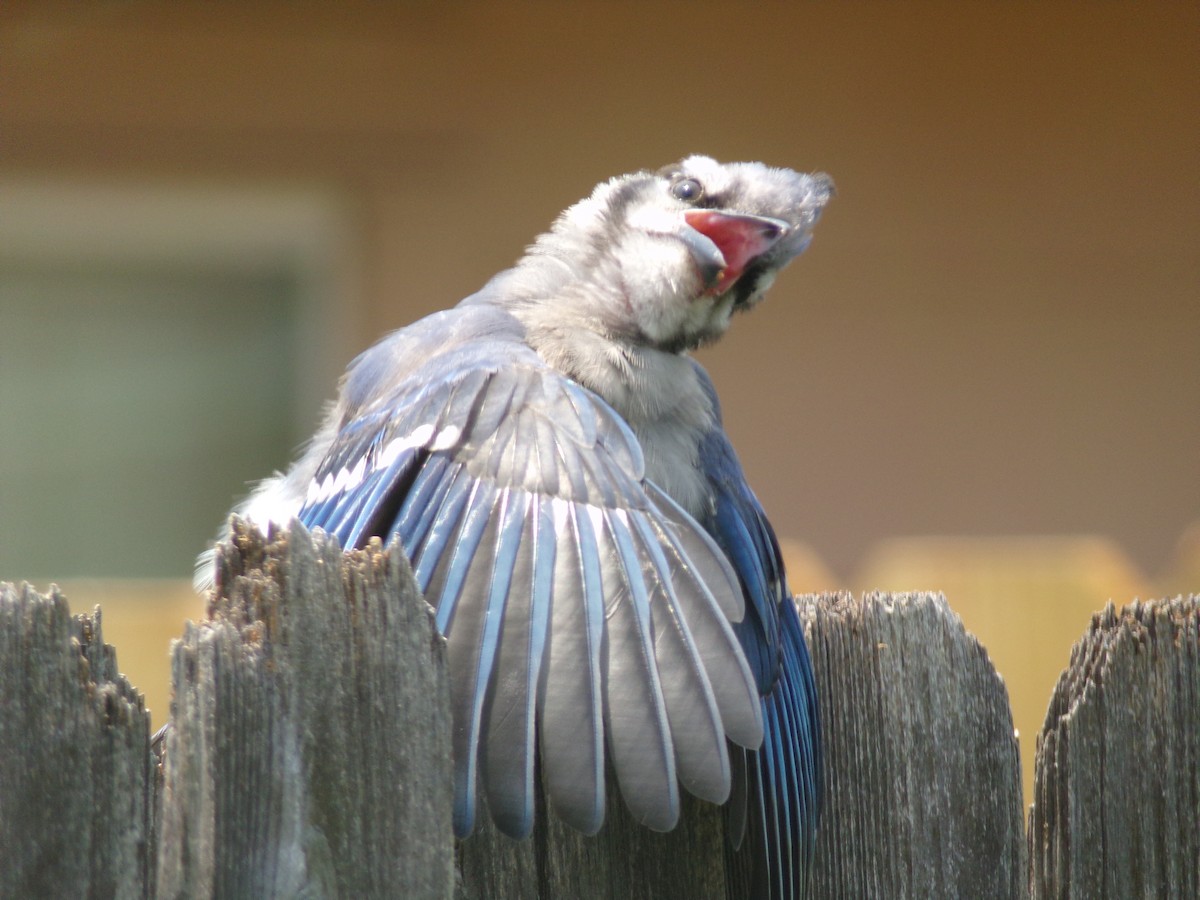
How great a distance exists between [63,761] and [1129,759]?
1.10 meters

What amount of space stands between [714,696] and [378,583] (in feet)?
1.28

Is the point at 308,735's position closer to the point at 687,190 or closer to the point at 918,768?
the point at 918,768

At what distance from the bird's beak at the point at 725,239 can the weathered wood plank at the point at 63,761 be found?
1.36 meters

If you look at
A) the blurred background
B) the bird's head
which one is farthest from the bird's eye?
the blurred background

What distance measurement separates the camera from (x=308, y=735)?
1.34 meters

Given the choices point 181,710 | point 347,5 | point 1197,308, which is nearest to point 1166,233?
point 1197,308

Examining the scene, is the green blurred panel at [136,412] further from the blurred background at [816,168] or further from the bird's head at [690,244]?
the bird's head at [690,244]

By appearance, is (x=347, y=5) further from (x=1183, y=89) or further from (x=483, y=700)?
(x=483, y=700)

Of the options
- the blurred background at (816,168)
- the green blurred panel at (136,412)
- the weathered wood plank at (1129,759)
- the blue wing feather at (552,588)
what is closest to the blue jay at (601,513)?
the blue wing feather at (552,588)

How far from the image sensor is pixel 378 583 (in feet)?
4.48

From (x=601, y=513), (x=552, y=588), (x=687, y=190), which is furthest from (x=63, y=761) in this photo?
(x=687, y=190)

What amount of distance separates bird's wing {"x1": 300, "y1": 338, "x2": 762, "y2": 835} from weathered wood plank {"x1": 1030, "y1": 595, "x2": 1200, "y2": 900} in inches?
15.1

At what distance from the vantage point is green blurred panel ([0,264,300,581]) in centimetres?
521

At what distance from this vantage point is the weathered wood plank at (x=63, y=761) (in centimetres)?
129
